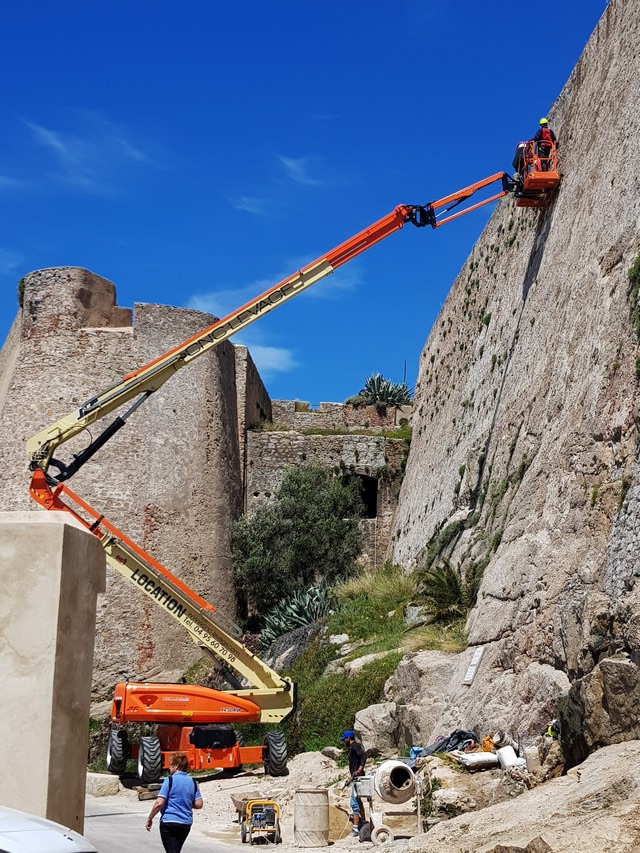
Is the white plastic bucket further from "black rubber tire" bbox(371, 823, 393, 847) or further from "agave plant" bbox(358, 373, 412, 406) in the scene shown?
"agave plant" bbox(358, 373, 412, 406)

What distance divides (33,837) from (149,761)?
37.8 feet

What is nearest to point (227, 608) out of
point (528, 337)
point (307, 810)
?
point (528, 337)

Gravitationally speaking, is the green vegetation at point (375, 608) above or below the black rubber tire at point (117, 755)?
above

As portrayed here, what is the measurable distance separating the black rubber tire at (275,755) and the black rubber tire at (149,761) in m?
1.71

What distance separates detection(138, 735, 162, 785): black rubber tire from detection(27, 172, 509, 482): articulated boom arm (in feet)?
14.7

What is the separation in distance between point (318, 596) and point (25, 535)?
17.0m

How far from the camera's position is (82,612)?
6332 millimetres

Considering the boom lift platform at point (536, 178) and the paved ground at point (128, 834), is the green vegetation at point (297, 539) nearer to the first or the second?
the paved ground at point (128, 834)

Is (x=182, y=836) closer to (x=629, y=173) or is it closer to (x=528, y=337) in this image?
(x=629, y=173)

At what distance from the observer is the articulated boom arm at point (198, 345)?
16.0 m

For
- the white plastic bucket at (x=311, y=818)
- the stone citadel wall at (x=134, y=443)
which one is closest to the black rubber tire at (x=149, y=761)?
the white plastic bucket at (x=311, y=818)

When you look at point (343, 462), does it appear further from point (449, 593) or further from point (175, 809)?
point (175, 809)

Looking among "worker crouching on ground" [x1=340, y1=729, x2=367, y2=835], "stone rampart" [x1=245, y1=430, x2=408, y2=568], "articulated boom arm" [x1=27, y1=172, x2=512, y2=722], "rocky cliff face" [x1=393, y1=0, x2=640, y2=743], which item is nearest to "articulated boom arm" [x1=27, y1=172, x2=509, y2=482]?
"articulated boom arm" [x1=27, y1=172, x2=512, y2=722]

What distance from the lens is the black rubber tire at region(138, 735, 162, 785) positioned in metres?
15.3
